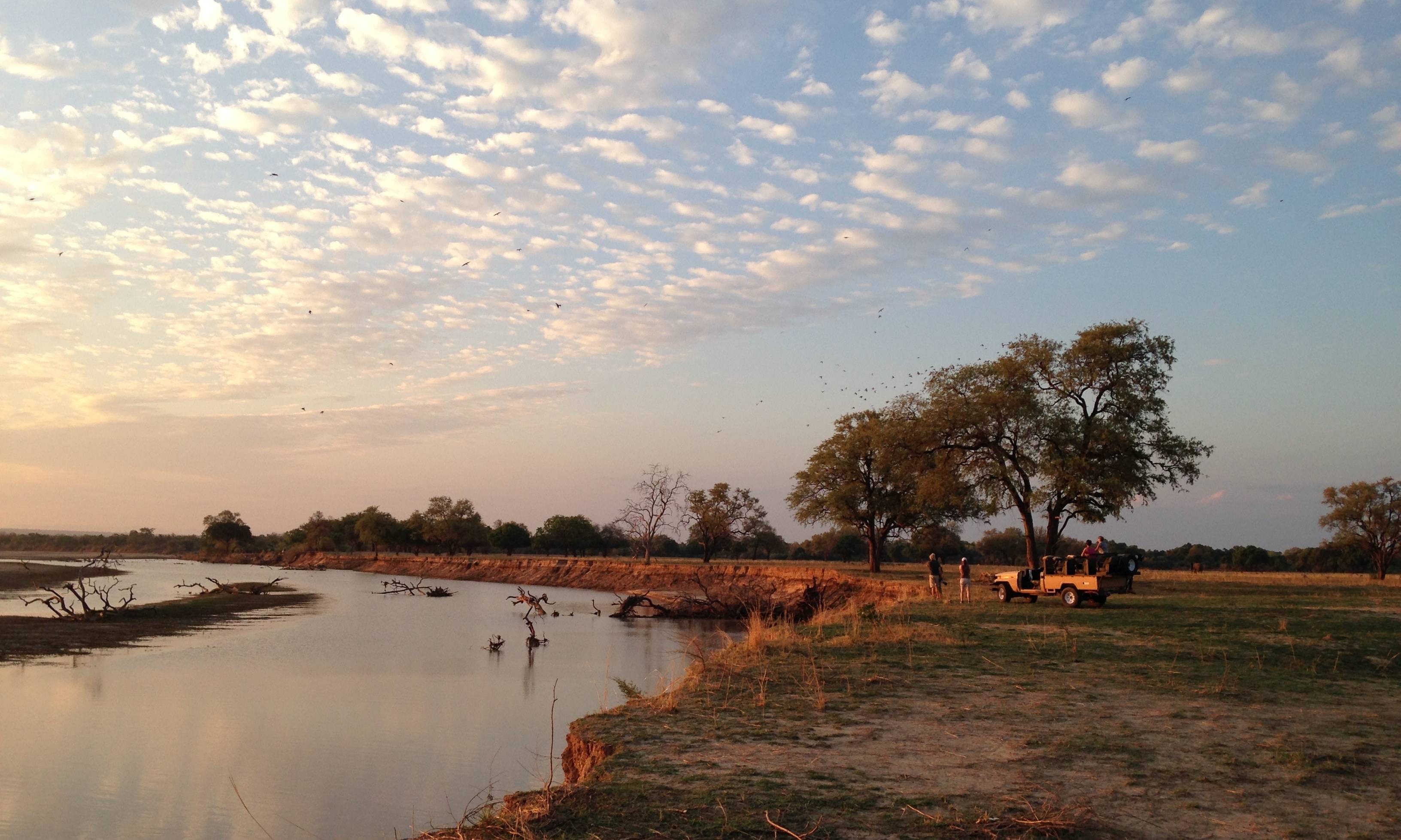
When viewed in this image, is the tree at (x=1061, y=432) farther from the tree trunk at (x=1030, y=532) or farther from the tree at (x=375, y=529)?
the tree at (x=375, y=529)

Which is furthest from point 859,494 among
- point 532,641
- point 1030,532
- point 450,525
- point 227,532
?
point 227,532

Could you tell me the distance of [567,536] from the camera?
4921 inches

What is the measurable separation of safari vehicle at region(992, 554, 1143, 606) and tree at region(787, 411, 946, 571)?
22640mm

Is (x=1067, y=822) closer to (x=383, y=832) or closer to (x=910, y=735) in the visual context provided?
(x=910, y=735)

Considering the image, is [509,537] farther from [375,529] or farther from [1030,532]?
[1030,532]

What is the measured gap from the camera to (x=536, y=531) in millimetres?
131000

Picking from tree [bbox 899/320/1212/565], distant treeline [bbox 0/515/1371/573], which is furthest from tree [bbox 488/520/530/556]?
tree [bbox 899/320/1212/565]

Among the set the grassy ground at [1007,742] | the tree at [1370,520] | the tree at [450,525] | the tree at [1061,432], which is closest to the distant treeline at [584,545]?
the tree at [450,525]

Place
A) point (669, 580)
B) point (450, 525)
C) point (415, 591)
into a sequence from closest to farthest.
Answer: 1. point (415, 591)
2. point (669, 580)
3. point (450, 525)

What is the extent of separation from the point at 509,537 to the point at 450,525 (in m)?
13.7

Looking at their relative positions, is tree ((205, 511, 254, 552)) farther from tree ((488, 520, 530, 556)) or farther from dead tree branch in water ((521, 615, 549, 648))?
dead tree branch in water ((521, 615, 549, 648))

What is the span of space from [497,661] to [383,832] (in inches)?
625

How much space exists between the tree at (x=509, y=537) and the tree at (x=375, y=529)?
14293mm

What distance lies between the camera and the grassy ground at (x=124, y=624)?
989 inches
